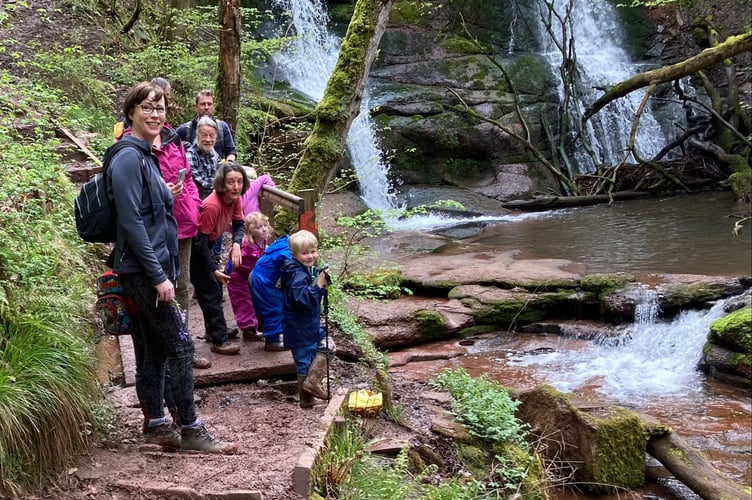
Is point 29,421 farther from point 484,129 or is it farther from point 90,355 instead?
point 484,129

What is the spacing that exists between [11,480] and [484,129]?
55.2 feet

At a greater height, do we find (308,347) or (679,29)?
(679,29)

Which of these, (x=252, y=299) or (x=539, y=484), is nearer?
(x=539, y=484)

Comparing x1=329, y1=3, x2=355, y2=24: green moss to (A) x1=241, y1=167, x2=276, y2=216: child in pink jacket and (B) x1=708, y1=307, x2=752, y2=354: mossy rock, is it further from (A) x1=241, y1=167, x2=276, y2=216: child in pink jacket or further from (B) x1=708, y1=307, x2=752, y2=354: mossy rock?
(A) x1=241, y1=167, x2=276, y2=216: child in pink jacket

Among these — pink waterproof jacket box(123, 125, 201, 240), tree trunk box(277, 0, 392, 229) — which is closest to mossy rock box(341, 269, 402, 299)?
tree trunk box(277, 0, 392, 229)

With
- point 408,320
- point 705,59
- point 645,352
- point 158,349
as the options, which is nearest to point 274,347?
point 158,349

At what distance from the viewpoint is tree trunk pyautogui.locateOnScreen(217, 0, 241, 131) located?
8.63 m

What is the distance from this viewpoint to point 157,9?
12859mm

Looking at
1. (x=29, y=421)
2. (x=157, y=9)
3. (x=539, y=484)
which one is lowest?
(x=539, y=484)

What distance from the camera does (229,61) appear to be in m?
8.86

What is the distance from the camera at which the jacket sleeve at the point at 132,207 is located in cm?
345

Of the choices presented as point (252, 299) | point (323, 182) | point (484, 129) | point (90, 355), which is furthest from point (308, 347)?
point (484, 129)

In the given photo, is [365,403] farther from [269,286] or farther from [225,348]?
[225,348]

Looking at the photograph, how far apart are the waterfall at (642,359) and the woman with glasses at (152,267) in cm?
525
